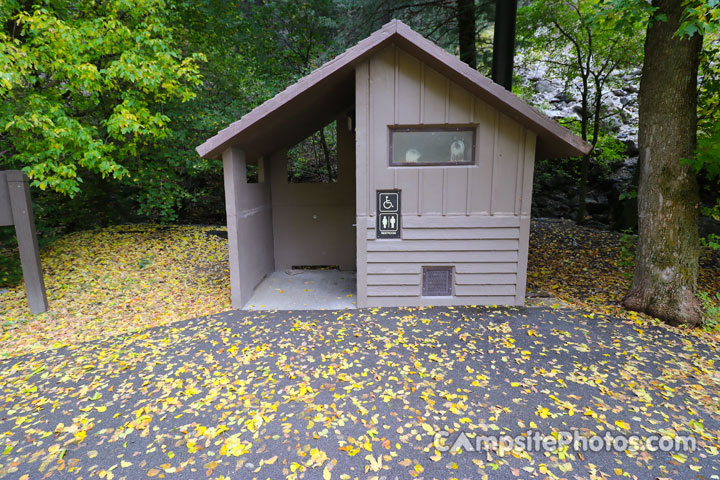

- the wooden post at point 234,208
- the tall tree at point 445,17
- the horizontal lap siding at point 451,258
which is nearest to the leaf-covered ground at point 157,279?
the wooden post at point 234,208

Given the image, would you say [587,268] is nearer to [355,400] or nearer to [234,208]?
[355,400]

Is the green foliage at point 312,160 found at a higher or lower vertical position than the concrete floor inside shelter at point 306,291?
higher

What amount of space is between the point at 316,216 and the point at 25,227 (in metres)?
4.62

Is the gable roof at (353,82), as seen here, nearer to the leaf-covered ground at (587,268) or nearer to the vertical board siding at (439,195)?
the vertical board siding at (439,195)

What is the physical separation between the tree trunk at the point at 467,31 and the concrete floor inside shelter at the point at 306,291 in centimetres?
586

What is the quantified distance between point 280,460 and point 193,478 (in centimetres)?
58

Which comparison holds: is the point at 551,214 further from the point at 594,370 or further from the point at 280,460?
the point at 280,460

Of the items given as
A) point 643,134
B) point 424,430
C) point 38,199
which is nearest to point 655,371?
point 424,430

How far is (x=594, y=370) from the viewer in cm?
367

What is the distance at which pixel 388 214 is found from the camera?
17.3ft

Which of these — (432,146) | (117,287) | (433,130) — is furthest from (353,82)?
(117,287)

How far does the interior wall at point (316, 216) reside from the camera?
7.46m

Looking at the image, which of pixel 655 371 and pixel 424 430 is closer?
pixel 424 430

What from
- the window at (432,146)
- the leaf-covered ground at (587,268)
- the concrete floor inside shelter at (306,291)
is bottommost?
the concrete floor inside shelter at (306,291)
